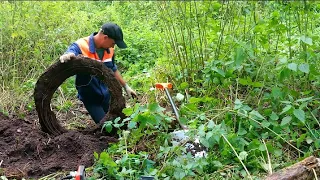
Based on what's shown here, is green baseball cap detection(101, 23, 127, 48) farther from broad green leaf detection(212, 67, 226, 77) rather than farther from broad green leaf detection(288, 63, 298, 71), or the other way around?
broad green leaf detection(288, 63, 298, 71)

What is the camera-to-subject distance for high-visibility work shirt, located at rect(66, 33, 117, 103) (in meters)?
5.22

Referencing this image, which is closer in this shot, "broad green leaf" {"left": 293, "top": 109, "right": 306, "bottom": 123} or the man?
"broad green leaf" {"left": 293, "top": 109, "right": 306, "bottom": 123}

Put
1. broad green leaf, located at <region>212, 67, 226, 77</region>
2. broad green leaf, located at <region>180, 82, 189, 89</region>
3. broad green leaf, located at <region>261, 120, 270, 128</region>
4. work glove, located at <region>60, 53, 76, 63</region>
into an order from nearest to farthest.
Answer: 1. broad green leaf, located at <region>261, 120, 270, 128</region>
2. broad green leaf, located at <region>212, 67, 226, 77</region>
3. work glove, located at <region>60, 53, 76, 63</region>
4. broad green leaf, located at <region>180, 82, 189, 89</region>

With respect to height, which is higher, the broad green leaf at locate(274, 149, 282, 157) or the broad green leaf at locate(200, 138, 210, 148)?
the broad green leaf at locate(200, 138, 210, 148)

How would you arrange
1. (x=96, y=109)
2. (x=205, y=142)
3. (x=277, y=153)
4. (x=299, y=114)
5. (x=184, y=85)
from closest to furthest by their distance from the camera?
(x=205, y=142) → (x=299, y=114) → (x=277, y=153) → (x=184, y=85) → (x=96, y=109)

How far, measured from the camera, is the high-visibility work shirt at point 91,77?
5219mm

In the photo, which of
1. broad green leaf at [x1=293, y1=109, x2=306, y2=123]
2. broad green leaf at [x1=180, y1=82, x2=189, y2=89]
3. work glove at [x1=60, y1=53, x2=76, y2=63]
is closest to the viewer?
broad green leaf at [x1=293, y1=109, x2=306, y2=123]

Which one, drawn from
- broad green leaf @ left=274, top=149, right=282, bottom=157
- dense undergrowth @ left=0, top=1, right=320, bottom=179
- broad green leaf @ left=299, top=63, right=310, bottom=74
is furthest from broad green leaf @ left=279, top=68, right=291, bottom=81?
broad green leaf @ left=274, top=149, right=282, bottom=157

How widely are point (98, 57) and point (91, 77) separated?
0.24m

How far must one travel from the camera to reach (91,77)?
527cm

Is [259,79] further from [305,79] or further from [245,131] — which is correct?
[245,131]

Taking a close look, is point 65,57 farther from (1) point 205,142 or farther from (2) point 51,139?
(1) point 205,142

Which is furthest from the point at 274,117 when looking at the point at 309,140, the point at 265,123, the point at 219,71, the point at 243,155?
the point at 219,71

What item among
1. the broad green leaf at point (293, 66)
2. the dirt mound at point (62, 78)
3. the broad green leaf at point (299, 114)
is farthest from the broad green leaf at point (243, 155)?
the dirt mound at point (62, 78)
